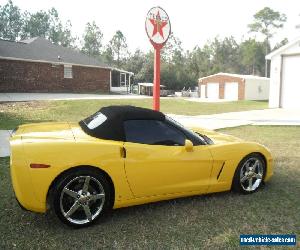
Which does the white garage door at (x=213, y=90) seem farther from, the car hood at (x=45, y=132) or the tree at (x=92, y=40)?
the tree at (x=92, y=40)

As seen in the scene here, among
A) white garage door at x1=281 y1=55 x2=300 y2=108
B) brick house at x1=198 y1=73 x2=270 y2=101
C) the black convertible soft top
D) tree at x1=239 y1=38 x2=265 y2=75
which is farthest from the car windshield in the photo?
tree at x1=239 y1=38 x2=265 y2=75

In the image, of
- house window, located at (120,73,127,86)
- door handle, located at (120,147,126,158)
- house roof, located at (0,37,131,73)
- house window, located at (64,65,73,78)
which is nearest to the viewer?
door handle, located at (120,147,126,158)

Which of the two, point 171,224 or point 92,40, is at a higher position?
point 92,40

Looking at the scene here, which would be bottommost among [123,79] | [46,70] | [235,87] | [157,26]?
[235,87]

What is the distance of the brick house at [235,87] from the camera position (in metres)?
38.9

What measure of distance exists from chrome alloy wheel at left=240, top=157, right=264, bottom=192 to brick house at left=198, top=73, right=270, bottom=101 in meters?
35.1

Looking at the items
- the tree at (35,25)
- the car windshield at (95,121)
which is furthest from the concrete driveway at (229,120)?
the tree at (35,25)

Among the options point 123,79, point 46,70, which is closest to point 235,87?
point 123,79

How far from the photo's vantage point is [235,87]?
3988 cm

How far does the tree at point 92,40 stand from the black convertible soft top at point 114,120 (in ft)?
305

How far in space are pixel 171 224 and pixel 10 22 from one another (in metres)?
→ 102

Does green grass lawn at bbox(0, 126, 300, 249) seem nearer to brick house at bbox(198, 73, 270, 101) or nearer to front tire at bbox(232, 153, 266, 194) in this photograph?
front tire at bbox(232, 153, 266, 194)

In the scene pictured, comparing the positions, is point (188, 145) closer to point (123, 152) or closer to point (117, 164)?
point (123, 152)

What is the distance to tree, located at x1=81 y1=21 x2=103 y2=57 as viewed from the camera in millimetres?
95500
